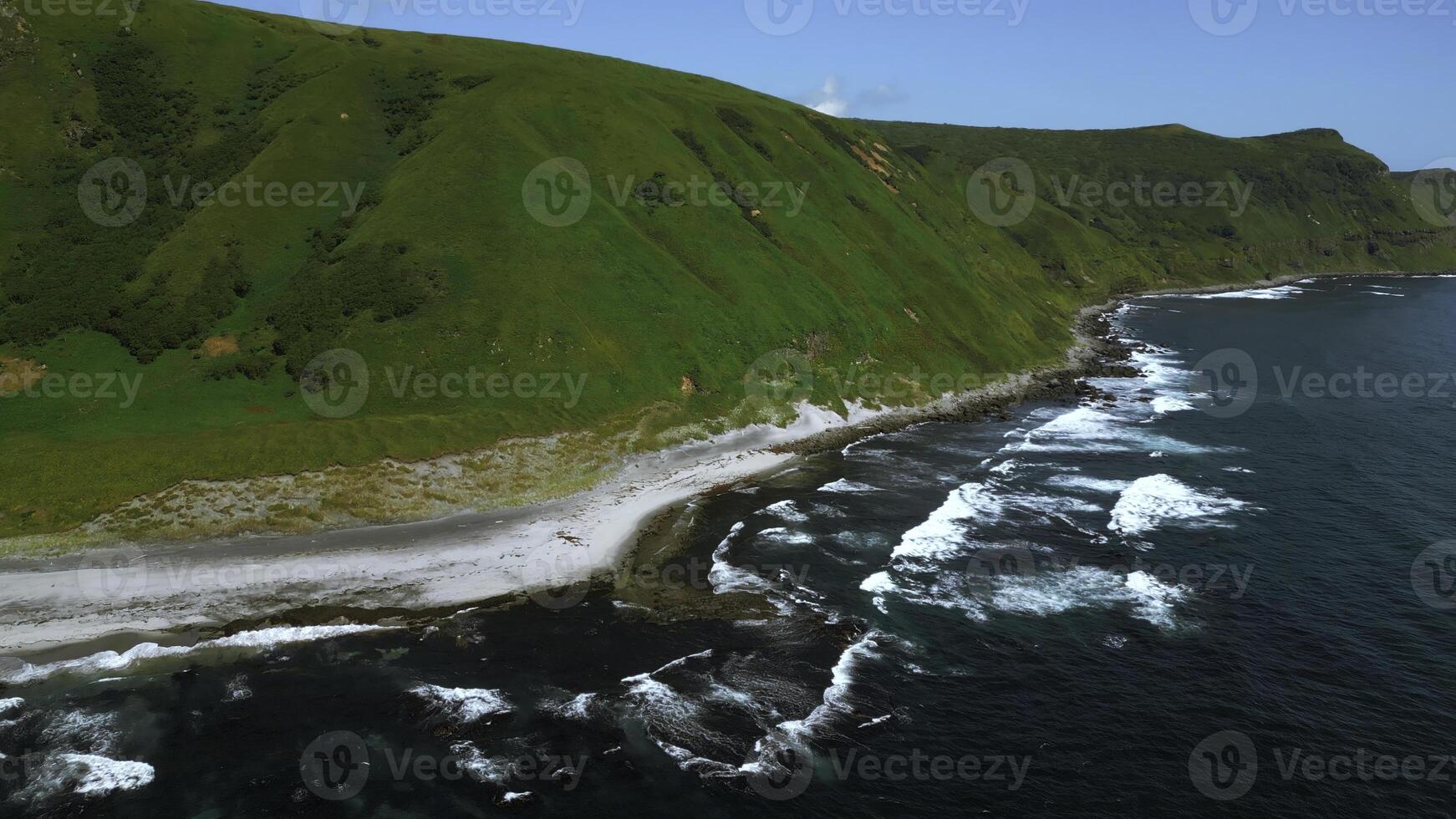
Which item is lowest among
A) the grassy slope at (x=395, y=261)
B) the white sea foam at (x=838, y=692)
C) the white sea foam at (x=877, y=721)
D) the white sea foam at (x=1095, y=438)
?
the white sea foam at (x=877, y=721)

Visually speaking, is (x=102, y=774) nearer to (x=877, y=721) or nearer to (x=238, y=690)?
(x=238, y=690)

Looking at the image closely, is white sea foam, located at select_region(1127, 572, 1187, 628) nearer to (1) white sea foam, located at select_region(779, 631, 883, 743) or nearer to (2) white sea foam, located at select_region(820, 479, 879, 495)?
(1) white sea foam, located at select_region(779, 631, 883, 743)

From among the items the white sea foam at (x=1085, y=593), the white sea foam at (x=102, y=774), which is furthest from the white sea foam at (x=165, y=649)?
the white sea foam at (x=1085, y=593)

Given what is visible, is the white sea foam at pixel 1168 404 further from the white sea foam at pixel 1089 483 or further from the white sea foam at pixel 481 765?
the white sea foam at pixel 481 765

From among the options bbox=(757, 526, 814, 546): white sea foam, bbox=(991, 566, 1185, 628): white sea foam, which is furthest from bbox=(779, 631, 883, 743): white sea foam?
bbox=(757, 526, 814, 546): white sea foam

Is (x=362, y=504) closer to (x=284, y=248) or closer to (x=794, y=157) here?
(x=284, y=248)

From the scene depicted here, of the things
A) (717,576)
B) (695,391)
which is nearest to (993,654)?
(717,576)

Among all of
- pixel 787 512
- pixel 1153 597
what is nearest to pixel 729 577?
pixel 787 512
